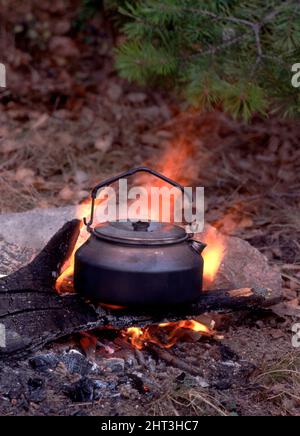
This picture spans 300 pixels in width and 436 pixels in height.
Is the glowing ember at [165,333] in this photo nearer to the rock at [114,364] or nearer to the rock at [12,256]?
the rock at [114,364]

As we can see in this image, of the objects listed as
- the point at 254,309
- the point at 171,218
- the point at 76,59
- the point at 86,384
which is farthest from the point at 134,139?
the point at 86,384

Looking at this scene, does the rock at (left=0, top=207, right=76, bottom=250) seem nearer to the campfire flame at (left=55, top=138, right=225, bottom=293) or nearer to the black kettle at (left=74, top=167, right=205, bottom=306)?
the campfire flame at (left=55, top=138, right=225, bottom=293)

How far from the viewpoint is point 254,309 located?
107 inches

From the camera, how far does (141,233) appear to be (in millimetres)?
2350

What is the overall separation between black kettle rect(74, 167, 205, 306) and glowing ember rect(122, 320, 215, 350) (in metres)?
0.24

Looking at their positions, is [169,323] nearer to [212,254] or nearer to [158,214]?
[212,254]

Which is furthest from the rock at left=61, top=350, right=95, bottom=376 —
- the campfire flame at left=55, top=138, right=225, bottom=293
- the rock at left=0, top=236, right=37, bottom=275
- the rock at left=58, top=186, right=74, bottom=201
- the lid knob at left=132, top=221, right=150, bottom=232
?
the rock at left=58, top=186, right=74, bottom=201

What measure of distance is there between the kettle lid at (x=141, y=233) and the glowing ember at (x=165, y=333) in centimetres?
37

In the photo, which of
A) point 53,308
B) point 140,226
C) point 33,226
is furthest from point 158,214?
point 53,308

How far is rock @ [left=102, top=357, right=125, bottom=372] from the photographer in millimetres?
2312

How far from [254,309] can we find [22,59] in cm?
312

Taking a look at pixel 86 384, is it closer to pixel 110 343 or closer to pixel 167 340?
pixel 110 343

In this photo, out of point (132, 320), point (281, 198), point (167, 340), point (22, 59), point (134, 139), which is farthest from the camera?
point (22, 59)

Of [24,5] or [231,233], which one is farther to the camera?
[24,5]
